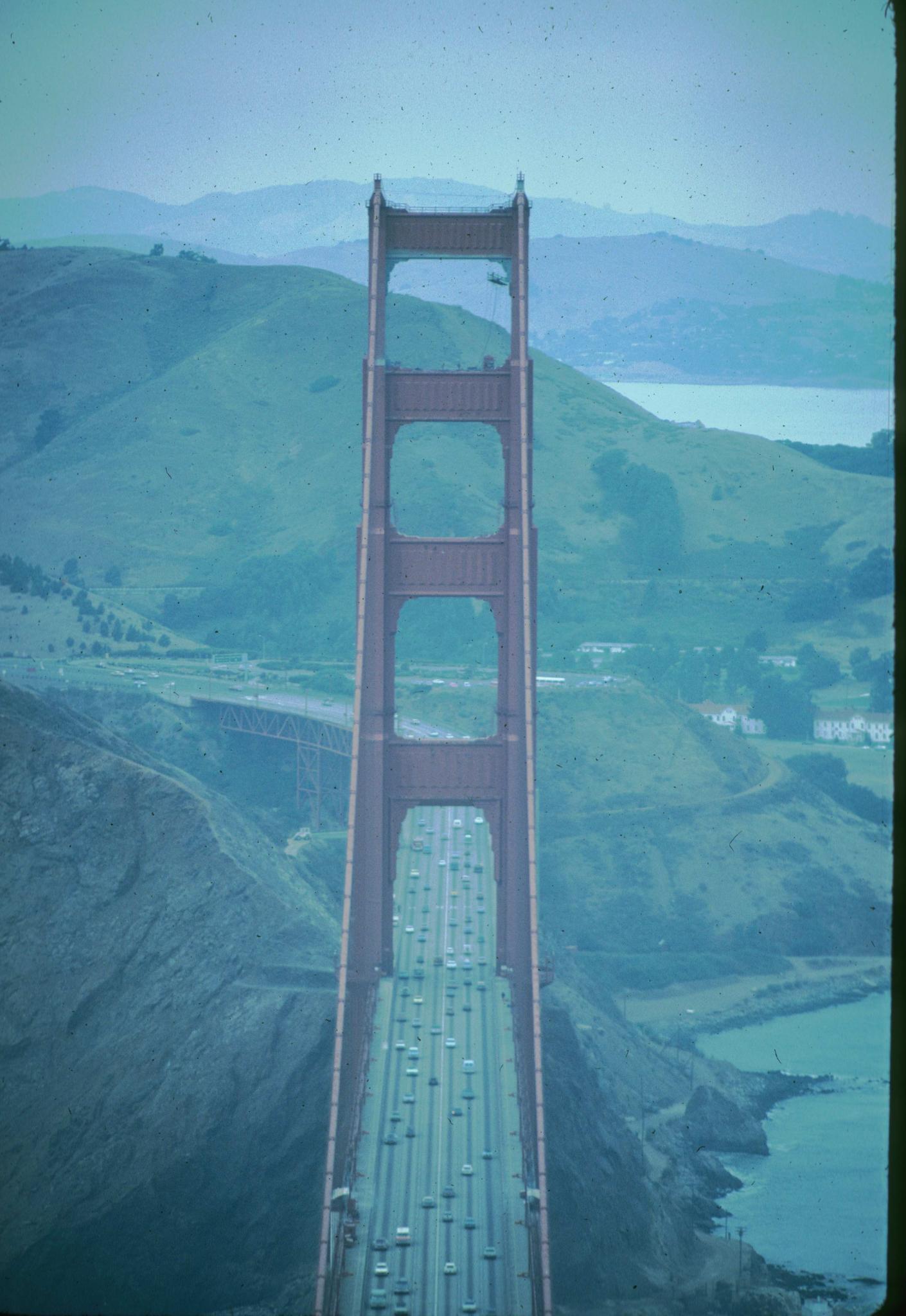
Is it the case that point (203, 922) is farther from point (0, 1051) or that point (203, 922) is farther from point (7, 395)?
point (7, 395)

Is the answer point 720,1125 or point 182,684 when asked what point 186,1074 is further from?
point 182,684

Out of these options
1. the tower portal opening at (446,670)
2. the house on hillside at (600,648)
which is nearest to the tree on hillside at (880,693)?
the house on hillside at (600,648)

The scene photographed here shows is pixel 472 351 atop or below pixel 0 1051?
atop

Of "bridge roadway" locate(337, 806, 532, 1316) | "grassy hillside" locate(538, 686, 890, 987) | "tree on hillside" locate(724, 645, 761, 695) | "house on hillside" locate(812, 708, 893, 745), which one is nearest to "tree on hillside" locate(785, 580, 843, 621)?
"tree on hillside" locate(724, 645, 761, 695)

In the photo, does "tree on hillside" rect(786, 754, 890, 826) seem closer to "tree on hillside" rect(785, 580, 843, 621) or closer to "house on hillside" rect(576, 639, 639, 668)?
"house on hillside" rect(576, 639, 639, 668)

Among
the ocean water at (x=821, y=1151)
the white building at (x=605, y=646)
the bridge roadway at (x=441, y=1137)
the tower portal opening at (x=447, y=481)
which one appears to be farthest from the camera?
the tower portal opening at (x=447, y=481)

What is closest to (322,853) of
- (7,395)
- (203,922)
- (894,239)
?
(203,922)

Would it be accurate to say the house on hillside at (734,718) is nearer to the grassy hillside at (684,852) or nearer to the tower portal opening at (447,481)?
the grassy hillside at (684,852)
